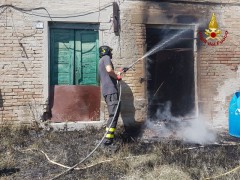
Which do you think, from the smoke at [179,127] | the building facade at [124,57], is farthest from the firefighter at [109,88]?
the smoke at [179,127]

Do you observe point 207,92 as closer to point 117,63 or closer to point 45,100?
point 117,63

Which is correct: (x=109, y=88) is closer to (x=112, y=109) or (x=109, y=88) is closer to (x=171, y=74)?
(x=112, y=109)

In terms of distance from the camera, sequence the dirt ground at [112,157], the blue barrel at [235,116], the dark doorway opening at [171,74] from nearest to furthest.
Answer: the dirt ground at [112,157]
the blue barrel at [235,116]
the dark doorway opening at [171,74]

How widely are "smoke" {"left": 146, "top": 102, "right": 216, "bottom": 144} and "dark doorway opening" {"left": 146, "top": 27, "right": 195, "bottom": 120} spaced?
2.8 inches

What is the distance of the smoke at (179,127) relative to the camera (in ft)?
20.7

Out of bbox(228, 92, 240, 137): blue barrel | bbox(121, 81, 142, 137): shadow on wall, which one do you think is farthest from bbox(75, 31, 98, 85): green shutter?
bbox(228, 92, 240, 137): blue barrel

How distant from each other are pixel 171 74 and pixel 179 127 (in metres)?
1.38

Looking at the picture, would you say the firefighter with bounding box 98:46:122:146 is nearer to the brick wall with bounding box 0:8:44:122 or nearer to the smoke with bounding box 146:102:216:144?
the smoke with bounding box 146:102:216:144

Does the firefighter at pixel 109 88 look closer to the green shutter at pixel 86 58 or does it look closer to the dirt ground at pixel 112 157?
the dirt ground at pixel 112 157

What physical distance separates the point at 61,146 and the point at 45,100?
1.46m

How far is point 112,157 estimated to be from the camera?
A: 4.82 m

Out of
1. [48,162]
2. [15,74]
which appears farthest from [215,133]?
[15,74]

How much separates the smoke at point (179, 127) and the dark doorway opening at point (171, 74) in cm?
7

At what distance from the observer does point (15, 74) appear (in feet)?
21.2
